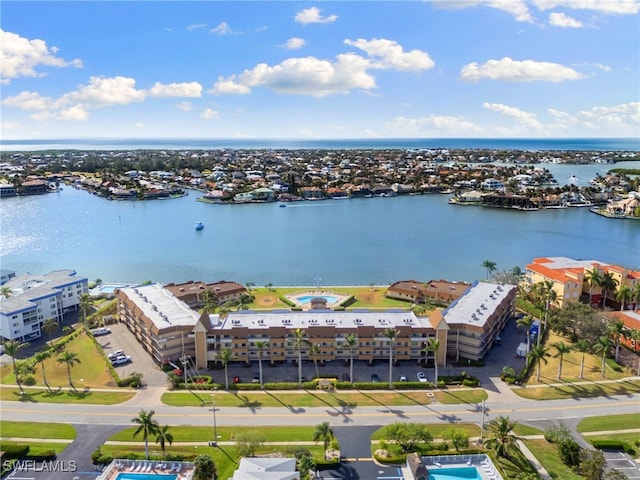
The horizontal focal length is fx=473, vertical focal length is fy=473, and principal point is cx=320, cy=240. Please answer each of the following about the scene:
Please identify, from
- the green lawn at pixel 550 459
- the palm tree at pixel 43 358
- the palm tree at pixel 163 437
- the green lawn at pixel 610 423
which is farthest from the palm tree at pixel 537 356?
the palm tree at pixel 43 358

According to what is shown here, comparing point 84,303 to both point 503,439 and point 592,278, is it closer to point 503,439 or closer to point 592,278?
point 503,439

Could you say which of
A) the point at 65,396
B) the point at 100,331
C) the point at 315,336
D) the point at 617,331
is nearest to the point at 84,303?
the point at 100,331

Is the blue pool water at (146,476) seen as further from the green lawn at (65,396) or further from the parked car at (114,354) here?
the parked car at (114,354)

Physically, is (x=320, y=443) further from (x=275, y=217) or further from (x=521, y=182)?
(x=521, y=182)

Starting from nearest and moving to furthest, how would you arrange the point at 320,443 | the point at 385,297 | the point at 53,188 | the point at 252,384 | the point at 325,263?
the point at 320,443
the point at 252,384
the point at 385,297
the point at 325,263
the point at 53,188

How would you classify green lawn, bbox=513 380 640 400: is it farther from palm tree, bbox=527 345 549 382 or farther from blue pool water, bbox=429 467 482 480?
blue pool water, bbox=429 467 482 480

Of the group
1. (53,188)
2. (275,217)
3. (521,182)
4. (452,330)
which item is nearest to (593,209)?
(521,182)

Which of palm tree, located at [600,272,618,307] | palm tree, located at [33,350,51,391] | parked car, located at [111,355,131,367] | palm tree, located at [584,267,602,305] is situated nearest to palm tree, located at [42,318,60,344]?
palm tree, located at [33,350,51,391]

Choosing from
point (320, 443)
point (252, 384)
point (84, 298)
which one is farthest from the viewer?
point (84, 298)
